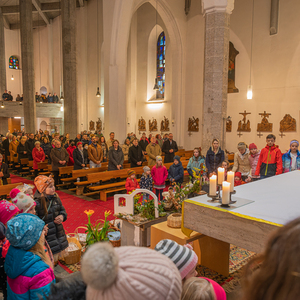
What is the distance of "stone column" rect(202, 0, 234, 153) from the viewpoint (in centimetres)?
823

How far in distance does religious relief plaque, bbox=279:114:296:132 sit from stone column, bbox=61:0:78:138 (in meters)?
11.1

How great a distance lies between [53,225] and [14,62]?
29745mm

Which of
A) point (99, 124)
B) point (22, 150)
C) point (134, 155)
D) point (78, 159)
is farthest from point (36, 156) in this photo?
point (99, 124)

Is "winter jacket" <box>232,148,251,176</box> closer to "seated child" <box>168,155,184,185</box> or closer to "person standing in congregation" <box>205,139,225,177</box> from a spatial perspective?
"person standing in congregation" <box>205,139,225,177</box>

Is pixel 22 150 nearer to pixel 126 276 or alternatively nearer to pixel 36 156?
pixel 36 156

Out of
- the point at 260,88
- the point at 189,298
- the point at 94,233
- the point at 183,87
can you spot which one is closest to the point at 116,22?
the point at 183,87

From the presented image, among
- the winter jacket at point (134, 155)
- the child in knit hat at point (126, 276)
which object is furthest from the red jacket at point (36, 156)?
the child in knit hat at point (126, 276)

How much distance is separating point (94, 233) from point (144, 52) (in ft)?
58.5

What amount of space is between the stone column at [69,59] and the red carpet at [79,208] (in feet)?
27.7

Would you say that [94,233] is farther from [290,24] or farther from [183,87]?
[183,87]

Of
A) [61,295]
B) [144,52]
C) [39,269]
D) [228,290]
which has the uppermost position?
[144,52]

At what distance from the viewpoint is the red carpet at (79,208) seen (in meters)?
6.03

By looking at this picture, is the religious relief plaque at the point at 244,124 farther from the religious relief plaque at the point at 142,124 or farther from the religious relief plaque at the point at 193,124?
the religious relief plaque at the point at 142,124

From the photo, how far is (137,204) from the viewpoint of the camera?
15.7 ft
